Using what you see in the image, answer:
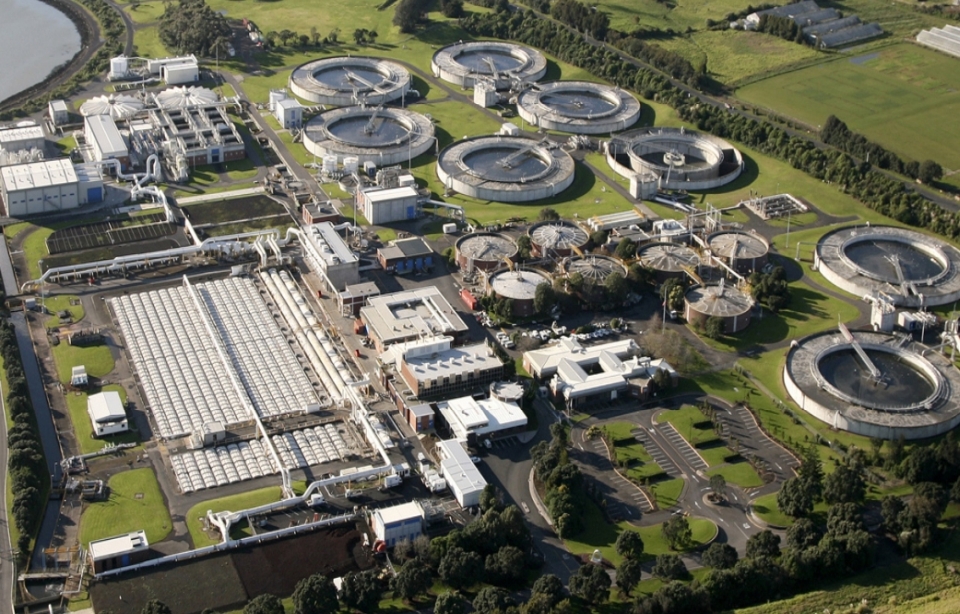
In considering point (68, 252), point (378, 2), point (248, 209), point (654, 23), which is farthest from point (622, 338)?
point (378, 2)

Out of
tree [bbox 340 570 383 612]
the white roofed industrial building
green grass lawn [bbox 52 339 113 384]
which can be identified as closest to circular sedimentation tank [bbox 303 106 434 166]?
the white roofed industrial building

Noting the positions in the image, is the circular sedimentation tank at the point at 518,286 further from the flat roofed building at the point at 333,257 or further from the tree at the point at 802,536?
the tree at the point at 802,536

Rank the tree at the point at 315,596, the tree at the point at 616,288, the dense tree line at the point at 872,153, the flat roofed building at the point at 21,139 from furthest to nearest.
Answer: the dense tree line at the point at 872,153, the flat roofed building at the point at 21,139, the tree at the point at 616,288, the tree at the point at 315,596

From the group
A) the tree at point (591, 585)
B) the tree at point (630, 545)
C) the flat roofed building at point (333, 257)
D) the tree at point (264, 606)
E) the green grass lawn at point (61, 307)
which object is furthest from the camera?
the flat roofed building at point (333, 257)

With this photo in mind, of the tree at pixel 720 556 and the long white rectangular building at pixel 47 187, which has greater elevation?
the tree at pixel 720 556

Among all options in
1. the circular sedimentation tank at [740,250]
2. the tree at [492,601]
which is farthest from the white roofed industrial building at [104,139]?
the tree at [492,601]

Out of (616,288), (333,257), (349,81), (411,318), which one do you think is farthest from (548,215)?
(349,81)

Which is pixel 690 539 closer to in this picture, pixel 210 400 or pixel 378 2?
pixel 210 400
